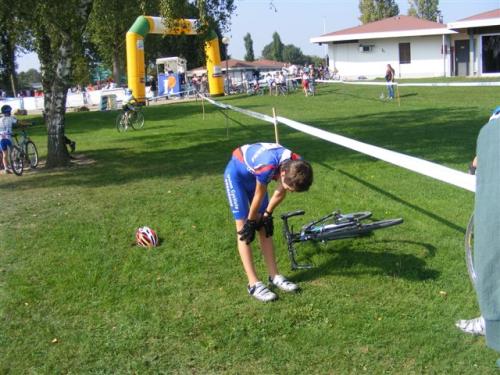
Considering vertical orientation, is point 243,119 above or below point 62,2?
below

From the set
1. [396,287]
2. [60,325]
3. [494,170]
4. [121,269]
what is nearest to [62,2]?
Result: [121,269]

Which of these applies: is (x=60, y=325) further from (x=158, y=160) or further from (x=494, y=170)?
(x=158, y=160)

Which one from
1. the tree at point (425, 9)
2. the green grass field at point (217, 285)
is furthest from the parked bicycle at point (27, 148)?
the tree at point (425, 9)

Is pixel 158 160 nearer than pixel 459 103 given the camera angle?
Yes

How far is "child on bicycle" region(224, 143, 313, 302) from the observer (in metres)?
4.53

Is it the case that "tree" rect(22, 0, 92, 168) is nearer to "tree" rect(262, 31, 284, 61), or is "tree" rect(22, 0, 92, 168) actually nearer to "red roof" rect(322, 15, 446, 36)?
"red roof" rect(322, 15, 446, 36)

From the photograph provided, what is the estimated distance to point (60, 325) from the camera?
4875 mm

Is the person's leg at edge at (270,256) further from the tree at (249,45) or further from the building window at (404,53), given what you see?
the tree at (249,45)

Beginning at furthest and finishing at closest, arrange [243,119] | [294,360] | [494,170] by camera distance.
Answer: [243,119] → [294,360] → [494,170]

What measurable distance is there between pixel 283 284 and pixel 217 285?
2.19 feet

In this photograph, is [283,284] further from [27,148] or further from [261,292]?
[27,148]

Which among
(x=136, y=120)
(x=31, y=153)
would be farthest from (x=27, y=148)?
(x=136, y=120)

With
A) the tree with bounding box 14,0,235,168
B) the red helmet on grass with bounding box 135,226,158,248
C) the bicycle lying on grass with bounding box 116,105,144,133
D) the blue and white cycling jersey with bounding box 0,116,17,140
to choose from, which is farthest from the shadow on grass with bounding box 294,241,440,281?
the bicycle lying on grass with bounding box 116,105,144,133

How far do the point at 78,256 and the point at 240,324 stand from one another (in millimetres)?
2662
